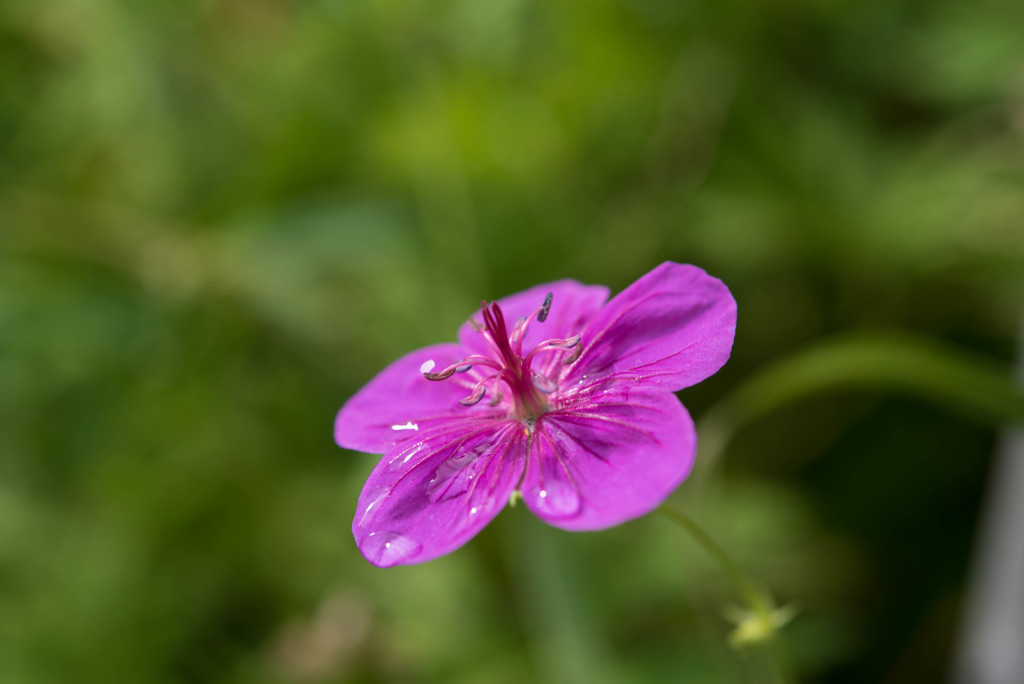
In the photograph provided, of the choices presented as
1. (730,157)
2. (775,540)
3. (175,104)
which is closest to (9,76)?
(175,104)

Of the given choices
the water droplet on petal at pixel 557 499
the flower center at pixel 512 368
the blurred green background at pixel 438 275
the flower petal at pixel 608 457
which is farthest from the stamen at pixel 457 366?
the blurred green background at pixel 438 275

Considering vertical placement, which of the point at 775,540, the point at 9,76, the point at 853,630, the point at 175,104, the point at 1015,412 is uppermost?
the point at 9,76

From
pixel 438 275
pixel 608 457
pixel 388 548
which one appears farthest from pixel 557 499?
pixel 438 275

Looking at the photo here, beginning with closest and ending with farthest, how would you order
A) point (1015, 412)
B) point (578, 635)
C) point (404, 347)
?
point (1015, 412), point (578, 635), point (404, 347)

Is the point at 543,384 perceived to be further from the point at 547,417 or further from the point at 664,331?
the point at 664,331

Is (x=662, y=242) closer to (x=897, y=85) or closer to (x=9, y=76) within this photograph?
(x=897, y=85)

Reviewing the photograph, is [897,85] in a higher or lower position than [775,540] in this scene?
higher

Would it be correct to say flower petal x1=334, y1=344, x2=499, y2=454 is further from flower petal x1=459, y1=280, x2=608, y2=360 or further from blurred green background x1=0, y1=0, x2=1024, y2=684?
blurred green background x1=0, y1=0, x2=1024, y2=684

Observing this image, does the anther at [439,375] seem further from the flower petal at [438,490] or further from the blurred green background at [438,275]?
the blurred green background at [438,275]
